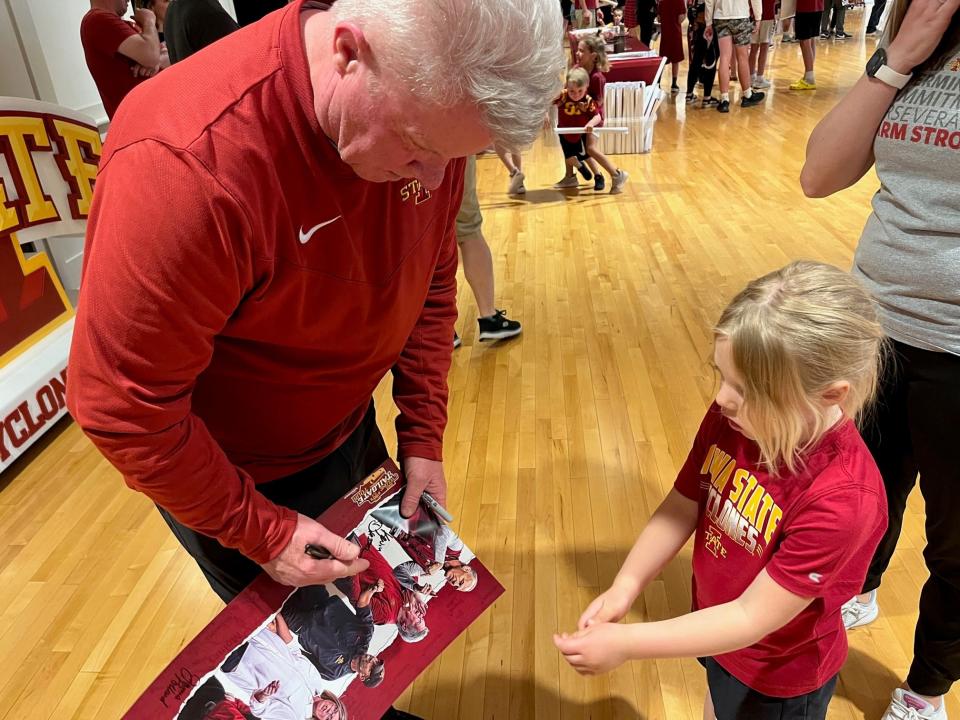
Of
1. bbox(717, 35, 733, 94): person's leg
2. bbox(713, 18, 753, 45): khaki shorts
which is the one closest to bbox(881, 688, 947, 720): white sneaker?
bbox(717, 35, 733, 94): person's leg

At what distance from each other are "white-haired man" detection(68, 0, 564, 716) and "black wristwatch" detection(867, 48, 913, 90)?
0.64 metres

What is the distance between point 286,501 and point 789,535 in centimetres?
79

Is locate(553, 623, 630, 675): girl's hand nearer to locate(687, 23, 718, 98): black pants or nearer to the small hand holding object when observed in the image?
the small hand holding object

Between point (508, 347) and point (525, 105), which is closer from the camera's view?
point (525, 105)

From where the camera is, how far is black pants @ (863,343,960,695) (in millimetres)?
1157

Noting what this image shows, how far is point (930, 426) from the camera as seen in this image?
46.5 inches

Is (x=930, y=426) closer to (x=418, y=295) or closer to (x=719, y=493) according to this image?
(x=719, y=493)

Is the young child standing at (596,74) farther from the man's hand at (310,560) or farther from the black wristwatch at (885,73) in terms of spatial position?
the man's hand at (310,560)

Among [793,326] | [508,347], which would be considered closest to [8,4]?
[508,347]

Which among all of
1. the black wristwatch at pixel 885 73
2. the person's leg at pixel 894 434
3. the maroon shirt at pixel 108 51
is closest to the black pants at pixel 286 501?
the person's leg at pixel 894 434

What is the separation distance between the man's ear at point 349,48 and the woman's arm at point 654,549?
85 cm

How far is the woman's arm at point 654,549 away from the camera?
118 cm

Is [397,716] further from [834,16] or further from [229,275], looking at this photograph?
[834,16]

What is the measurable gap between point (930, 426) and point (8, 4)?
445 centimetres
